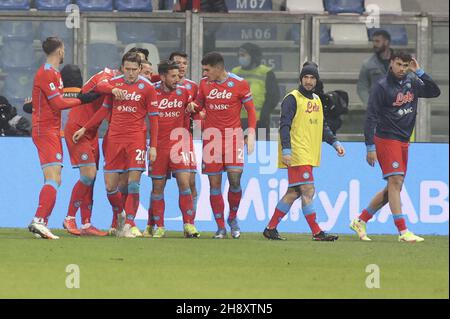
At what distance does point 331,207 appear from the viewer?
16.8 meters

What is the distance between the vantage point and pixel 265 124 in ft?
56.7

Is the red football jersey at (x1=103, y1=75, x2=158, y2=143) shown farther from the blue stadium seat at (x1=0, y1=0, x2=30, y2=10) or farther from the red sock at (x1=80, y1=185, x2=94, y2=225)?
the blue stadium seat at (x1=0, y1=0, x2=30, y2=10)

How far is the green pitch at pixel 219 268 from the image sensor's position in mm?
9242

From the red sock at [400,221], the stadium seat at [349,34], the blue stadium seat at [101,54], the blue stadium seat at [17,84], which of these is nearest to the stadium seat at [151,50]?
the blue stadium seat at [101,54]

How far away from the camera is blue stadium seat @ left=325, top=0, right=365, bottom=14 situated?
748 inches

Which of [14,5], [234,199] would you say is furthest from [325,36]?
[14,5]

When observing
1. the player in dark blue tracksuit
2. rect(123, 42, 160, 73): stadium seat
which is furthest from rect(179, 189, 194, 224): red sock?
rect(123, 42, 160, 73): stadium seat

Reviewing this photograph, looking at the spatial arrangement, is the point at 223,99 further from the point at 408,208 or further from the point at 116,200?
the point at 408,208

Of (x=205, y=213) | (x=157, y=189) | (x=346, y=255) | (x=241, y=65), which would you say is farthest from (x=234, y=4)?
(x=346, y=255)

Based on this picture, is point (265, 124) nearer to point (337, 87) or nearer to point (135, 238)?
point (337, 87)

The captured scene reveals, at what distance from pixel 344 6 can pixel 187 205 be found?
18.1ft

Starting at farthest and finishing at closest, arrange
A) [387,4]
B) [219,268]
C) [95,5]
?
[387,4] < [95,5] < [219,268]

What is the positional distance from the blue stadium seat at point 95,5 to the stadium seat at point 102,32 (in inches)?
21.7

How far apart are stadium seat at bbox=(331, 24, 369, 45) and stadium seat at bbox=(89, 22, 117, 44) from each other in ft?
9.59
